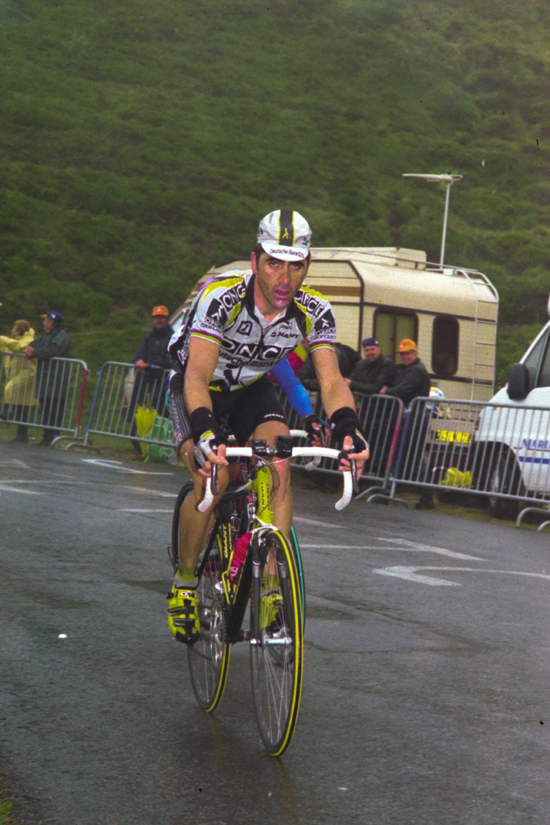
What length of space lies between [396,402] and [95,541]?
6.47 m

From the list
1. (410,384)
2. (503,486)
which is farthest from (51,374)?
(503,486)

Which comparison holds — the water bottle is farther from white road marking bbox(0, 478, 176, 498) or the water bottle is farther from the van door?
the van door

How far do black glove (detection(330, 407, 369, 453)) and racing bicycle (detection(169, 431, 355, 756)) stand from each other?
0.34ft

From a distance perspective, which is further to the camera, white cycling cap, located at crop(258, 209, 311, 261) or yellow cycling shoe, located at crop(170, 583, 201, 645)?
yellow cycling shoe, located at crop(170, 583, 201, 645)

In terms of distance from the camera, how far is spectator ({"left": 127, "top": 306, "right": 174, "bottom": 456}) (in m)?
16.5

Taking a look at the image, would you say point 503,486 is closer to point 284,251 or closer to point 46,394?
point 46,394

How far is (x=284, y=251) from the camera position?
177 inches

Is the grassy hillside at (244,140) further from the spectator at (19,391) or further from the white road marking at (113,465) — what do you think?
the white road marking at (113,465)

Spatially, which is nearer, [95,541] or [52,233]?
[95,541]

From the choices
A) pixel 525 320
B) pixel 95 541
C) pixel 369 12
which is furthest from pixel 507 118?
pixel 95 541

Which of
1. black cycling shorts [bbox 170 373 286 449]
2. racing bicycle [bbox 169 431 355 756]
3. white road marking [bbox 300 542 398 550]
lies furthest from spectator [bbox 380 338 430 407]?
racing bicycle [bbox 169 431 355 756]

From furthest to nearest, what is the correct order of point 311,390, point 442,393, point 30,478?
point 442,393 → point 311,390 → point 30,478

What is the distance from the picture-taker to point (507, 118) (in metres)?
92.5

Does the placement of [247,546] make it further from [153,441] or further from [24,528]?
[153,441]
